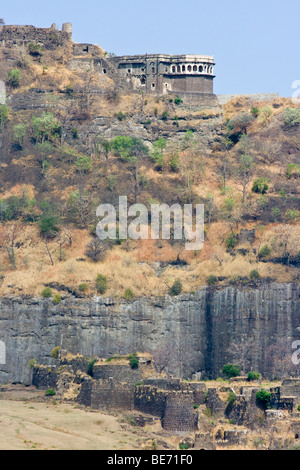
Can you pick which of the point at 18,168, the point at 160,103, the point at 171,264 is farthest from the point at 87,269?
the point at 160,103

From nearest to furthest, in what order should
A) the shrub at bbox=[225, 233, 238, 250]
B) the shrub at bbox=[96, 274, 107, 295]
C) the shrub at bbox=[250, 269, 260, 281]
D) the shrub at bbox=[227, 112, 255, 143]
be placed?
the shrub at bbox=[250, 269, 260, 281]
the shrub at bbox=[96, 274, 107, 295]
the shrub at bbox=[225, 233, 238, 250]
the shrub at bbox=[227, 112, 255, 143]

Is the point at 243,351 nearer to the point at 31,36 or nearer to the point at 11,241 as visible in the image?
the point at 11,241

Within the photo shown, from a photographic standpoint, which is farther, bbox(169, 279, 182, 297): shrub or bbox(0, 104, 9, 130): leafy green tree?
bbox(0, 104, 9, 130): leafy green tree

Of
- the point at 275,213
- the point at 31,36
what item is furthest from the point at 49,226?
the point at 31,36

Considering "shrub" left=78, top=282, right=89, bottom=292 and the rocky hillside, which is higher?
the rocky hillside

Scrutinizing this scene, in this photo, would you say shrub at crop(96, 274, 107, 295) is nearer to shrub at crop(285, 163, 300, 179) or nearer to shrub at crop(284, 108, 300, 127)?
shrub at crop(285, 163, 300, 179)

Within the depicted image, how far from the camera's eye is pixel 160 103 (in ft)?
594

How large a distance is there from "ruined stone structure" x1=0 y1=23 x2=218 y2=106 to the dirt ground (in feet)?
177

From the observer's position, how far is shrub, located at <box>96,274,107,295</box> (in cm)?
14900

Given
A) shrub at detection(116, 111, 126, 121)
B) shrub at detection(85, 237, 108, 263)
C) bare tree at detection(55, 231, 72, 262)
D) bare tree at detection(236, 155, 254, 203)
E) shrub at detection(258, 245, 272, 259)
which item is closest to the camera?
shrub at detection(258, 245, 272, 259)

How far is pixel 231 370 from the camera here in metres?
138

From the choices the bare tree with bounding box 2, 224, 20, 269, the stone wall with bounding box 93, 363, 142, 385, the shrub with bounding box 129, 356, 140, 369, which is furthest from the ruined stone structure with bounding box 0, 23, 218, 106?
the stone wall with bounding box 93, 363, 142, 385

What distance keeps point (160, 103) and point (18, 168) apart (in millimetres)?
18239

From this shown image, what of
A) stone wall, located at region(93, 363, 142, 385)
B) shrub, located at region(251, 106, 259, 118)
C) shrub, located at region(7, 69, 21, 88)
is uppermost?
shrub, located at region(7, 69, 21, 88)
